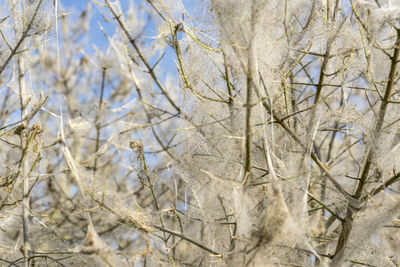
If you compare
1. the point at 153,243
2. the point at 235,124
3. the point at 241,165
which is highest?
the point at 235,124

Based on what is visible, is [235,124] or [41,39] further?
[41,39]

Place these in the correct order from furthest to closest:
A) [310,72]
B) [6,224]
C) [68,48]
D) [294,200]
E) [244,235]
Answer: [68,48]
[310,72]
[6,224]
[294,200]
[244,235]

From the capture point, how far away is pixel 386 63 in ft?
8.75

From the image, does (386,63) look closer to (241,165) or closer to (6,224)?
(241,165)

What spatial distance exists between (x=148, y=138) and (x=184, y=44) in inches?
55.8

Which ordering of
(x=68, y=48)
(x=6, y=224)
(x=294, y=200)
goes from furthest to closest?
(x=68, y=48)
(x=6, y=224)
(x=294, y=200)

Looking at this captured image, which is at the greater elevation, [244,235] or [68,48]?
[68,48]

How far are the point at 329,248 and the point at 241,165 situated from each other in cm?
113

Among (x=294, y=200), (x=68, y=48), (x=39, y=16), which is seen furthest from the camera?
(x=68, y=48)

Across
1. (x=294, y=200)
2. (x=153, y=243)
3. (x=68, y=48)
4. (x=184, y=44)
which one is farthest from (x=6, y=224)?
(x=68, y=48)

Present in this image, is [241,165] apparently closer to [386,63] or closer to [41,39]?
[386,63]

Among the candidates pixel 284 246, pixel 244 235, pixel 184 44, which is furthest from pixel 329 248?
pixel 184 44

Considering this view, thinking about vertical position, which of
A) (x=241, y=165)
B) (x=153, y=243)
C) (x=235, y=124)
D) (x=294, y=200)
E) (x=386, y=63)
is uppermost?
(x=386, y=63)

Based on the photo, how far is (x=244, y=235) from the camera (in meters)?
2.15
